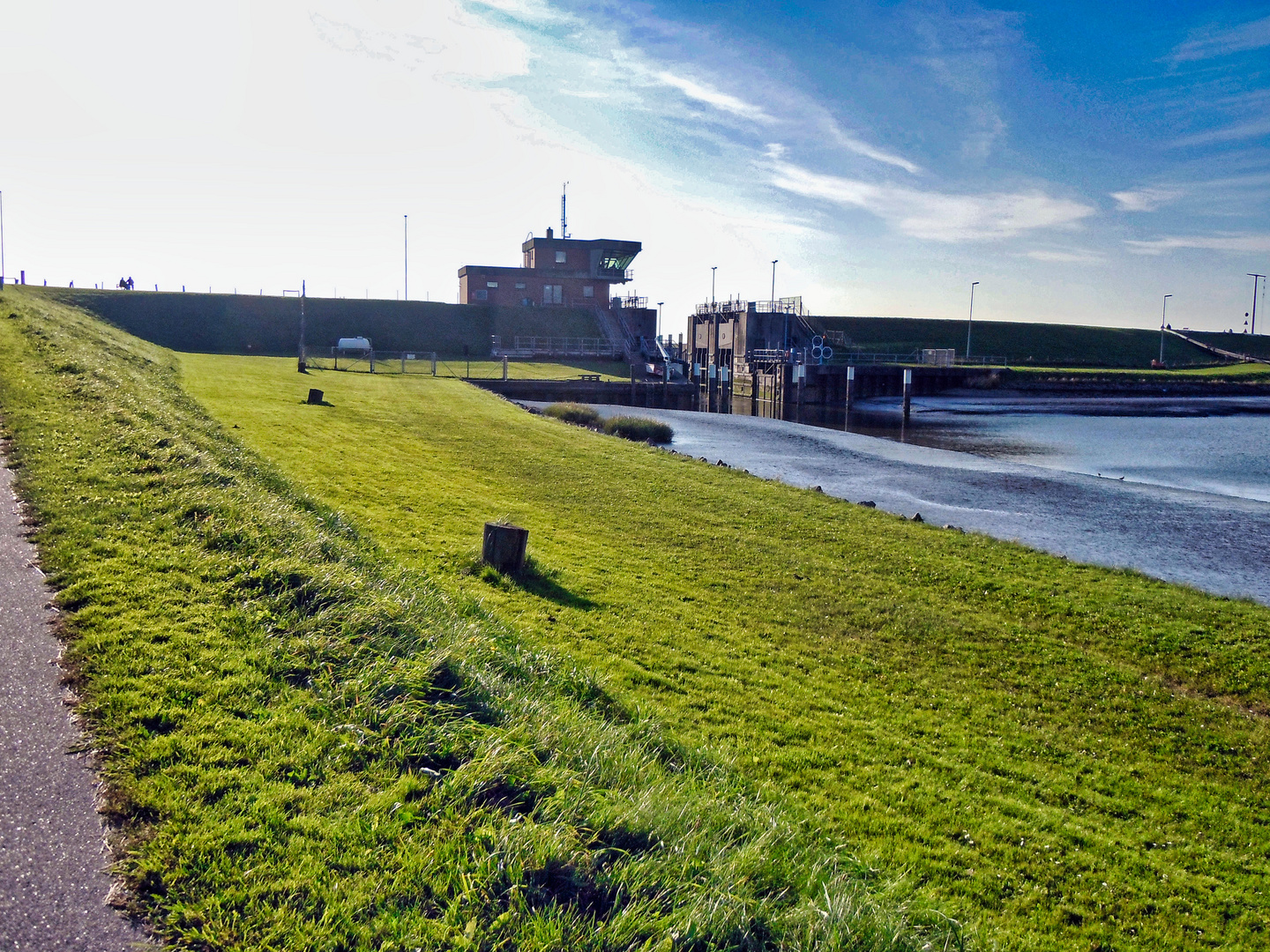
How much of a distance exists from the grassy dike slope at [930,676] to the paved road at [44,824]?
423 centimetres

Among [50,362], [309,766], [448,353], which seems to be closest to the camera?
→ [309,766]

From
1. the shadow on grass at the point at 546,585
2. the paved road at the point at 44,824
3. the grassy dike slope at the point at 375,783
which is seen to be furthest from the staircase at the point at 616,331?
the paved road at the point at 44,824

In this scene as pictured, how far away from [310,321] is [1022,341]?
300ft

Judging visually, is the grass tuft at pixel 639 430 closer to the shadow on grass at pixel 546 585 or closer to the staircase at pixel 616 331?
the shadow on grass at pixel 546 585

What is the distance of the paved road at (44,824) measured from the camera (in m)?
3.27

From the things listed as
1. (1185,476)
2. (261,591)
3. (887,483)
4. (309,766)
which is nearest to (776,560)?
(261,591)

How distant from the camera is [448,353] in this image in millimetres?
70000

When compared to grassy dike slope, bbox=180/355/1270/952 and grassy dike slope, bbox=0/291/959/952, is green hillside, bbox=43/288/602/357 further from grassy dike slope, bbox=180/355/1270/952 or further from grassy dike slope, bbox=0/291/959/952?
grassy dike slope, bbox=0/291/959/952

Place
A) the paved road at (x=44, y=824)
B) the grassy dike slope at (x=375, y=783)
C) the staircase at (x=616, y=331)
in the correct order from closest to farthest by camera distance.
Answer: the paved road at (x=44, y=824)
the grassy dike slope at (x=375, y=783)
the staircase at (x=616, y=331)

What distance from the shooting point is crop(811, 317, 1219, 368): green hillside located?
10888 centimetres

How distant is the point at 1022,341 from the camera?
115438 millimetres

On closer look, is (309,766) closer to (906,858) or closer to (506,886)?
(506,886)

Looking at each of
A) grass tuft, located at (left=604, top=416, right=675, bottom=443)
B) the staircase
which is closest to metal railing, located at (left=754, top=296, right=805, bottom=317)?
the staircase

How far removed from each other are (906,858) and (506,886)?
3219 mm
